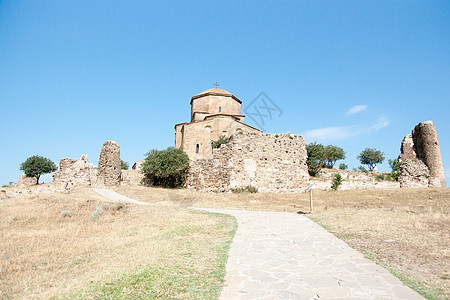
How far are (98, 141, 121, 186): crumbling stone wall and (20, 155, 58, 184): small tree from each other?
2348cm

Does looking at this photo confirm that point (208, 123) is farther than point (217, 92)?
No

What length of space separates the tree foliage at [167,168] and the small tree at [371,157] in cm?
3311

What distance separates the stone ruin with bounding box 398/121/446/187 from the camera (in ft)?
68.5

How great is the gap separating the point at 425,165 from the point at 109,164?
972 inches

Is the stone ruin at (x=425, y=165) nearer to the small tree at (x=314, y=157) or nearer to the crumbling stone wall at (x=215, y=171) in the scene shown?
the small tree at (x=314, y=157)

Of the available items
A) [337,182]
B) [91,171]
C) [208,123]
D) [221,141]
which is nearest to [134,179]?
[91,171]

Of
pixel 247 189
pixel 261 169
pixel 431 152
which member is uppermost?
pixel 431 152

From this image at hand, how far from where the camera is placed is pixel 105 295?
3506 millimetres

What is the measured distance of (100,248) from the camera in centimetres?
612

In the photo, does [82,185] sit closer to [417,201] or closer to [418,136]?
[417,201]

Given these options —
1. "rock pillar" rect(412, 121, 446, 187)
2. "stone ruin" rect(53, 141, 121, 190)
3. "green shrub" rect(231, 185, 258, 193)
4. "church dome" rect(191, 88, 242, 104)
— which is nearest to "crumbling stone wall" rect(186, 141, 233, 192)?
"green shrub" rect(231, 185, 258, 193)

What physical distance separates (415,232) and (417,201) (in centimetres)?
923

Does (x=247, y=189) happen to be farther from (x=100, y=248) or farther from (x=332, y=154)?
(x=332, y=154)

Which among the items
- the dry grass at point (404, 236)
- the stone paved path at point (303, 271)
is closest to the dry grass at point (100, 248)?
the stone paved path at point (303, 271)
